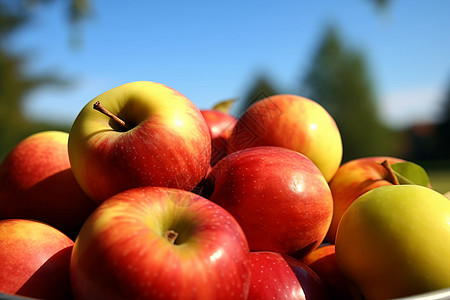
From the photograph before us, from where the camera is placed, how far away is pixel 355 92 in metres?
16.2

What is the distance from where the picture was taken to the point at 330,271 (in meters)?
0.92

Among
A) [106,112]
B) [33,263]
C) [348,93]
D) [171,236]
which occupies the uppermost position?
[106,112]

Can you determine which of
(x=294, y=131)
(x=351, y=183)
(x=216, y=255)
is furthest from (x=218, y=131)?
(x=216, y=255)

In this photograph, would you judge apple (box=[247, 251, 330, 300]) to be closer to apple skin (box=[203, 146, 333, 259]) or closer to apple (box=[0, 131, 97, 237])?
apple skin (box=[203, 146, 333, 259])

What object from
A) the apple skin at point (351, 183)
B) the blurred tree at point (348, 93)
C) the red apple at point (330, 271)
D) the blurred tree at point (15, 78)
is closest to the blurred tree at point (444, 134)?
the blurred tree at point (348, 93)

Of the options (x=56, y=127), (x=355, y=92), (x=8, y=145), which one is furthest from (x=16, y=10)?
(x=355, y=92)

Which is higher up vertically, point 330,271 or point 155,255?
point 155,255

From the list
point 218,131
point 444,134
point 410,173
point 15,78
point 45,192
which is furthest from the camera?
point 444,134

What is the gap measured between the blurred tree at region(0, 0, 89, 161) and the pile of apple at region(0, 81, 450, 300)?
9.48m

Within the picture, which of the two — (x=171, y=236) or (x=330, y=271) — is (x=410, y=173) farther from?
(x=171, y=236)

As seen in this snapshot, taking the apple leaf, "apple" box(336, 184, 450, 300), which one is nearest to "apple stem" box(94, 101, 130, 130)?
"apple" box(336, 184, 450, 300)

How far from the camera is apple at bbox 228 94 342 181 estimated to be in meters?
1.15

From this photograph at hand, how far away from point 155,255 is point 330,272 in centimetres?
50

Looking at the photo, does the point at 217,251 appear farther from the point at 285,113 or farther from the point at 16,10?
the point at 16,10
